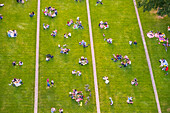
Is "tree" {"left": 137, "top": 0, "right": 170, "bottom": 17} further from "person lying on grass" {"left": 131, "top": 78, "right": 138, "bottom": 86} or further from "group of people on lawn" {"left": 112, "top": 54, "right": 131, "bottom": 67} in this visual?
"person lying on grass" {"left": 131, "top": 78, "right": 138, "bottom": 86}

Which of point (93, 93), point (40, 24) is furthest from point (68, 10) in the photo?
point (93, 93)

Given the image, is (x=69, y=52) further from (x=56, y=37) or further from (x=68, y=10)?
(x=68, y=10)

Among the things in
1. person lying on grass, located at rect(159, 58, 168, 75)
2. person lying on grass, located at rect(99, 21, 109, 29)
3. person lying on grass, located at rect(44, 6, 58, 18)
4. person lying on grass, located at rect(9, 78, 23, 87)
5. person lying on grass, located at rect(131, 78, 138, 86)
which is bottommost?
person lying on grass, located at rect(131, 78, 138, 86)

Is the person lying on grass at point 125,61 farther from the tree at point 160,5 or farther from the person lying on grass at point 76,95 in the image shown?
the tree at point 160,5

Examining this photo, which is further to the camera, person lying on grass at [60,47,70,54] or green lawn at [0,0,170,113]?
person lying on grass at [60,47,70,54]

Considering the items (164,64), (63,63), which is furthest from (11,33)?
(164,64)

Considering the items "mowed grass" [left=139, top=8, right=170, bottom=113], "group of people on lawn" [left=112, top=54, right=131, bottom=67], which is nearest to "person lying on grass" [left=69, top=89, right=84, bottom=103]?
"group of people on lawn" [left=112, top=54, right=131, bottom=67]
